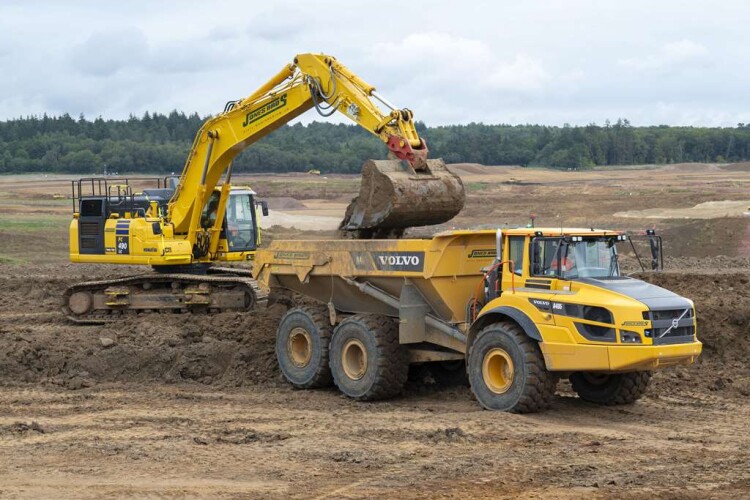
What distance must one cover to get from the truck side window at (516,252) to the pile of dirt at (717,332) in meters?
3.11

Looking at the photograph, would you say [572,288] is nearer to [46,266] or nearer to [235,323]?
[235,323]

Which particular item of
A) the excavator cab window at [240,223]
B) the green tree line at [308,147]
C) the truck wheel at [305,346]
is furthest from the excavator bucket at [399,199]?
the green tree line at [308,147]

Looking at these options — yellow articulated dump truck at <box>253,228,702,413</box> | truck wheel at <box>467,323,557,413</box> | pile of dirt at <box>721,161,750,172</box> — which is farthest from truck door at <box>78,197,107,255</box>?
pile of dirt at <box>721,161,750,172</box>

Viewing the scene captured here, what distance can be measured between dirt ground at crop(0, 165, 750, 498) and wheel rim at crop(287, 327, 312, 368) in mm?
421

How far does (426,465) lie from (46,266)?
21.9m

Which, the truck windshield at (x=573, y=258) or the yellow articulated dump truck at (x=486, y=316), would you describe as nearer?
the yellow articulated dump truck at (x=486, y=316)

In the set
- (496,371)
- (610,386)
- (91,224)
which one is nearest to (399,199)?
(496,371)

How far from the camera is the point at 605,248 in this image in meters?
13.2

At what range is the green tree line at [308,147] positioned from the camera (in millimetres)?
88062

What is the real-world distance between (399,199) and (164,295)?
22.3 ft

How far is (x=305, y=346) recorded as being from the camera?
1577 centimetres

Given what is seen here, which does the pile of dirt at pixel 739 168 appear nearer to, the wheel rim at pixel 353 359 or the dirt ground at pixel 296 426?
the dirt ground at pixel 296 426

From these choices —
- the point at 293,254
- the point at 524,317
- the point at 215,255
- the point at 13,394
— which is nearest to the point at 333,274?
the point at 293,254

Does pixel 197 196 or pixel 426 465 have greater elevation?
pixel 197 196
